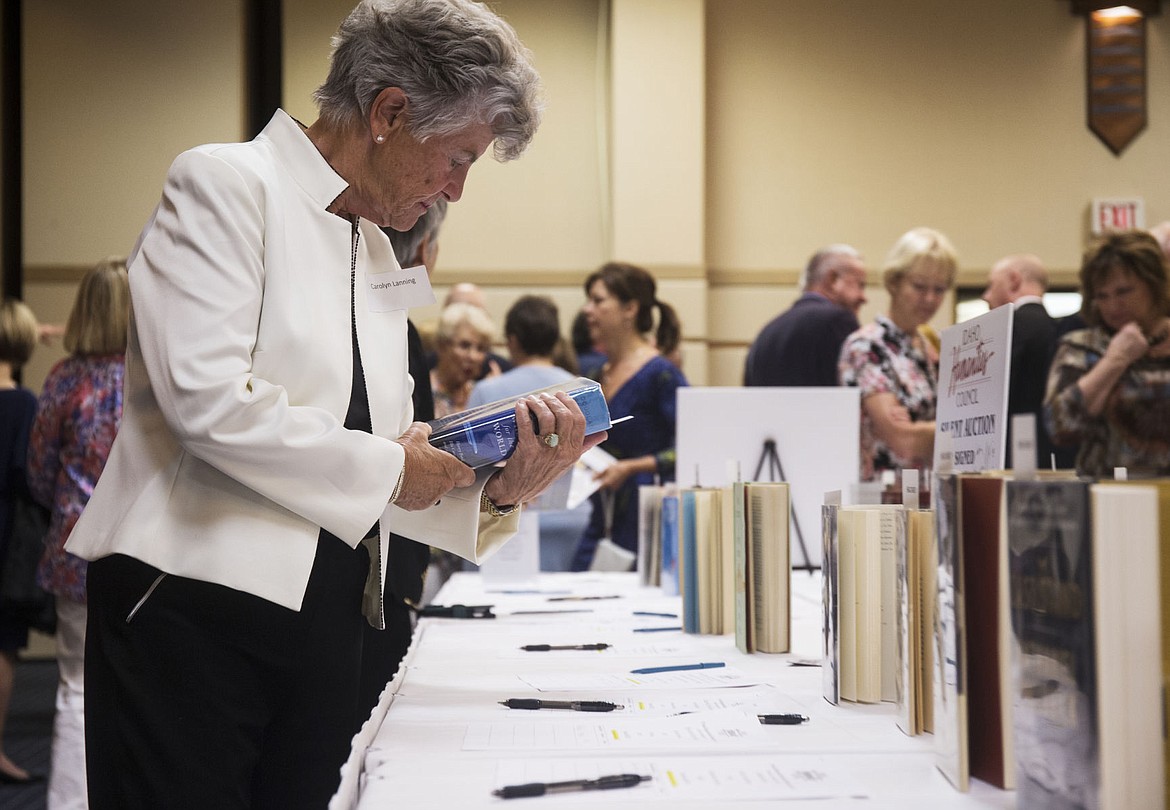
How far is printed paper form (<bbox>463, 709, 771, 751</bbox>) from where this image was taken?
1.12 meters

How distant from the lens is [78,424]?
3219mm

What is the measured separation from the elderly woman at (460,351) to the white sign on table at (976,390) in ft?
9.21

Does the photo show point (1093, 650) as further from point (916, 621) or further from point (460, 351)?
point (460, 351)

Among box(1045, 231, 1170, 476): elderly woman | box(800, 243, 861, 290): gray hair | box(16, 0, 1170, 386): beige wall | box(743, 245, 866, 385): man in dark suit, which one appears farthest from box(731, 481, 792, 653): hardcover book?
box(16, 0, 1170, 386): beige wall

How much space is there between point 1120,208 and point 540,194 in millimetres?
3352

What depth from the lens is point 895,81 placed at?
6.72m

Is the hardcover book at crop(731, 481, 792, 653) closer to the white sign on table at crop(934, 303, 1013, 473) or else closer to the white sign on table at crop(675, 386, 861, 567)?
the white sign on table at crop(934, 303, 1013, 473)

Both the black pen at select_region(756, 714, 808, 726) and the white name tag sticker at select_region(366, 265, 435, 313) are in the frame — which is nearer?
the black pen at select_region(756, 714, 808, 726)

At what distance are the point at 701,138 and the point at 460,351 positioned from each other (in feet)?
8.62

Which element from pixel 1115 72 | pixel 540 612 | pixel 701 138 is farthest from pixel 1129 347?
Result: pixel 1115 72

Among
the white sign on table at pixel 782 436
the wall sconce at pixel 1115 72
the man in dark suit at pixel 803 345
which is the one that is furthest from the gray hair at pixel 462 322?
the wall sconce at pixel 1115 72

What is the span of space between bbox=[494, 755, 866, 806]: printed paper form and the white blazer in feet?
1.23

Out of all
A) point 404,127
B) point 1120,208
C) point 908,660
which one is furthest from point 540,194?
point 908,660

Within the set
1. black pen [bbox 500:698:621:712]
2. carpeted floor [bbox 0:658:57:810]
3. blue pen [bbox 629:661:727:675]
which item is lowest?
carpeted floor [bbox 0:658:57:810]
